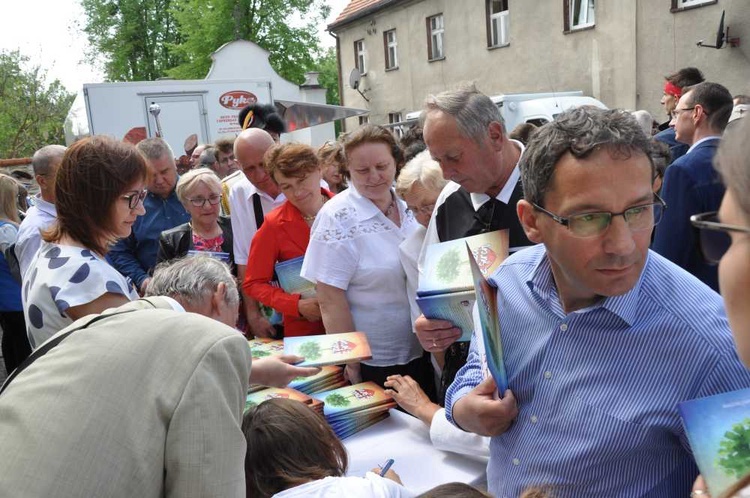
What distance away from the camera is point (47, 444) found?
116 centimetres

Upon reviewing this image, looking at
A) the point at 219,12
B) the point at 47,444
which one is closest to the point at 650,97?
the point at 47,444

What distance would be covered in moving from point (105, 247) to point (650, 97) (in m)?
14.3

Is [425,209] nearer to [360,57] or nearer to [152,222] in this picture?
[152,222]

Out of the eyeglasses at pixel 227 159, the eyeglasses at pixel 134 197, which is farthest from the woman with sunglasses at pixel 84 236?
the eyeglasses at pixel 227 159

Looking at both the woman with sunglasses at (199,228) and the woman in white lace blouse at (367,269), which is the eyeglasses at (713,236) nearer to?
the woman in white lace blouse at (367,269)

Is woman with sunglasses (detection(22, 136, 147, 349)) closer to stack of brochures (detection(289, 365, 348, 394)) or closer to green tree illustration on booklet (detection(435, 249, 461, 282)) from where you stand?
stack of brochures (detection(289, 365, 348, 394))

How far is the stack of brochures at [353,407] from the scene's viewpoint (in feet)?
8.58

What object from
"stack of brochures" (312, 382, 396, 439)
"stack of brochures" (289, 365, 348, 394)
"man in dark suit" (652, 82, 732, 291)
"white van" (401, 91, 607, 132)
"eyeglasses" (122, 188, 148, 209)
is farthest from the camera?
"white van" (401, 91, 607, 132)

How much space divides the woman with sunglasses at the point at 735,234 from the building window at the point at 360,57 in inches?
967

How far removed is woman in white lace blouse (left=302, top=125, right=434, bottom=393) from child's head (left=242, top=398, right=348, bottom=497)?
4.00 ft

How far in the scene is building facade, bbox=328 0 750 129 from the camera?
13016 millimetres

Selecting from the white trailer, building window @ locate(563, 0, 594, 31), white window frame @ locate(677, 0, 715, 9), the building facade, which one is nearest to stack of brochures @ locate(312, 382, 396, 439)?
the building facade

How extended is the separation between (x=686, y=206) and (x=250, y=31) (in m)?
30.0

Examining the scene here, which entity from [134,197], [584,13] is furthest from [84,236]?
[584,13]
